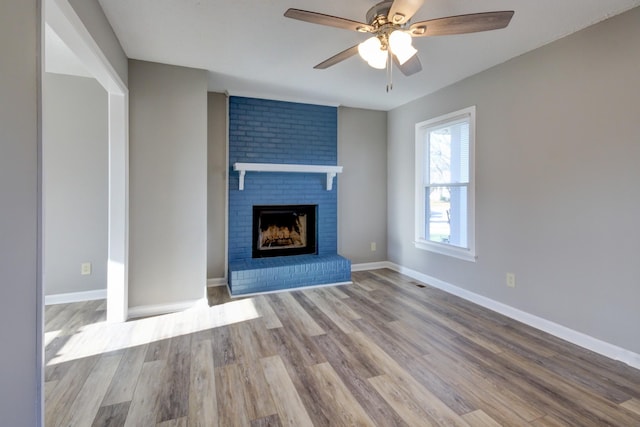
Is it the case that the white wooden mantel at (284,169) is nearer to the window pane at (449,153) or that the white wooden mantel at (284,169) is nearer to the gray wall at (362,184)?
the gray wall at (362,184)

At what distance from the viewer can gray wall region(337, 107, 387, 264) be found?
185 inches

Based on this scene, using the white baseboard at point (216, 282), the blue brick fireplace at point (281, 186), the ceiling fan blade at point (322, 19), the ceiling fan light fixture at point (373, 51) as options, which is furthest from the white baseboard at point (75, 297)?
the ceiling fan light fixture at point (373, 51)

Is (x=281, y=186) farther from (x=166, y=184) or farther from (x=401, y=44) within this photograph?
(x=401, y=44)

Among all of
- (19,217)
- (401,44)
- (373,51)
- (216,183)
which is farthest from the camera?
(216,183)

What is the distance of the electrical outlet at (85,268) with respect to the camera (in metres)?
3.44

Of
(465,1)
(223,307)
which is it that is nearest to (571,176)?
(465,1)

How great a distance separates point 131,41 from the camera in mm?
2635

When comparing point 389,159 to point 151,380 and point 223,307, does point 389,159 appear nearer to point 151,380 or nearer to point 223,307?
point 223,307

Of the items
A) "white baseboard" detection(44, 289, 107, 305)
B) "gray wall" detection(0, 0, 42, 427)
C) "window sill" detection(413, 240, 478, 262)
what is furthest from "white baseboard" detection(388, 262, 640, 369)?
"white baseboard" detection(44, 289, 107, 305)

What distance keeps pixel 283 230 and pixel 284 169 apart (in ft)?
2.98

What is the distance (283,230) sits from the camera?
4.48 metres

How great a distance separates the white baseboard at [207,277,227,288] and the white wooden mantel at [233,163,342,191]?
1213mm

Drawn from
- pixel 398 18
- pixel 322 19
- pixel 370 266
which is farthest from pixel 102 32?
pixel 370 266

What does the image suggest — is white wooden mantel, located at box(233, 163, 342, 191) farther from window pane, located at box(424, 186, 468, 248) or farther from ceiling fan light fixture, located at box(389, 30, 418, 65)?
ceiling fan light fixture, located at box(389, 30, 418, 65)
